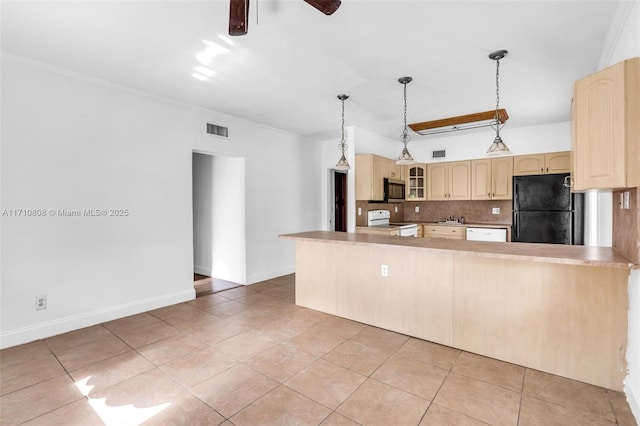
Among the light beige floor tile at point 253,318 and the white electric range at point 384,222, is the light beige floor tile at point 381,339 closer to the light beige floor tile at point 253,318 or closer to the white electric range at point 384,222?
the light beige floor tile at point 253,318

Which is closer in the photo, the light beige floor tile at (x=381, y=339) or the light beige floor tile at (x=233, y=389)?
the light beige floor tile at (x=233, y=389)

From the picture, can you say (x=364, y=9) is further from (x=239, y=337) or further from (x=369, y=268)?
(x=239, y=337)

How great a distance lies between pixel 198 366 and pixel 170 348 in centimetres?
49

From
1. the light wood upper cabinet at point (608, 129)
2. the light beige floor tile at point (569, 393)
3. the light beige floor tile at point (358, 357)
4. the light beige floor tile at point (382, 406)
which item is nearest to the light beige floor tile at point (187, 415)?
Result: the light beige floor tile at point (382, 406)

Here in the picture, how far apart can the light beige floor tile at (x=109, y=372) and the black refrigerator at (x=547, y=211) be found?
5497 mm

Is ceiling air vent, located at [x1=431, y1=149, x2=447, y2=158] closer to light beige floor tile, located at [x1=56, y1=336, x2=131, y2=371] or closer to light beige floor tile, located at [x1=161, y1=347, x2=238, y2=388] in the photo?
light beige floor tile, located at [x1=161, y1=347, x2=238, y2=388]

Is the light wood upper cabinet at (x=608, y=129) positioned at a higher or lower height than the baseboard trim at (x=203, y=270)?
higher

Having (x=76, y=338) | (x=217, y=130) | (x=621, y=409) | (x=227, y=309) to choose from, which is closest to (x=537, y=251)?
(x=621, y=409)

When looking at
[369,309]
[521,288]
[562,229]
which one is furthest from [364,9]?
[562,229]

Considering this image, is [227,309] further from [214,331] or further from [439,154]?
[439,154]

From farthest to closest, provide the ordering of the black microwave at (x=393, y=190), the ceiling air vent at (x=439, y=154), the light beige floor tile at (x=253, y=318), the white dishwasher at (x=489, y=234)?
1. the ceiling air vent at (x=439, y=154)
2. the black microwave at (x=393, y=190)
3. the white dishwasher at (x=489, y=234)
4. the light beige floor tile at (x=253, y=318)

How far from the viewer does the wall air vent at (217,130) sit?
169 inches

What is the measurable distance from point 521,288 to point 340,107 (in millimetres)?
2965

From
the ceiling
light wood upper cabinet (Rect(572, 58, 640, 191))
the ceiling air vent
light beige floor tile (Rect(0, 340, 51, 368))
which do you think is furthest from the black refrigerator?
light beige floor tile (Rect(0, 340, 51, 368))
